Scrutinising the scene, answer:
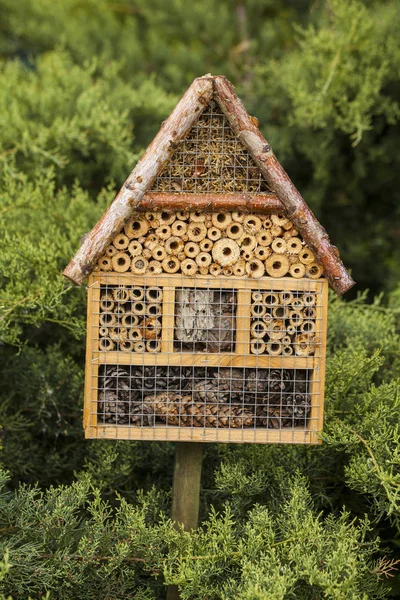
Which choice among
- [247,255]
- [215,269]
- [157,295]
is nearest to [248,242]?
[247,255]

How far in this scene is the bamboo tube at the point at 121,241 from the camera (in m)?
2.35

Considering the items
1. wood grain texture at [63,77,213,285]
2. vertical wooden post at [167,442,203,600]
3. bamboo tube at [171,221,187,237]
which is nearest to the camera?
wood grain texture at [63,77,213,285]

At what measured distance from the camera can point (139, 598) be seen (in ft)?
7.69

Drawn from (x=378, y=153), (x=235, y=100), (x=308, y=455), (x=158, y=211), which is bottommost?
(x=308, y=455)

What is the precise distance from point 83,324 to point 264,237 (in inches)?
40.6

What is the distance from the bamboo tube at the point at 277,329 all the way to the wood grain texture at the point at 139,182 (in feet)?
2.09

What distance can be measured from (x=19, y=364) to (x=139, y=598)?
58.9 inches

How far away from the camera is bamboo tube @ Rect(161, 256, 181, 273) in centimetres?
238

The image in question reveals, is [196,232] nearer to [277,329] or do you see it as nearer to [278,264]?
[278,264]

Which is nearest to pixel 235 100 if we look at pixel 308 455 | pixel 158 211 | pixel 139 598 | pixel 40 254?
pixel 158 211

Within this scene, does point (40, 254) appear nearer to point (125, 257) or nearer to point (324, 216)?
point (125, 257)

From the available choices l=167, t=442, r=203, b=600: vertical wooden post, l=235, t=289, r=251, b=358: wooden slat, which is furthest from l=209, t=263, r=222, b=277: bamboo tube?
l=167, t=442, r=203, b=600: vertical wooden post

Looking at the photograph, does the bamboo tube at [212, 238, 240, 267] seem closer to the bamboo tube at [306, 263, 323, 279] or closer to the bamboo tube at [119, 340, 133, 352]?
the bamboo tube at [306, 263, 323, 279]

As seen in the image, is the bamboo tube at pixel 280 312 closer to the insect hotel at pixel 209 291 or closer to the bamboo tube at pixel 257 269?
the insect hotel at pixel 209 291
